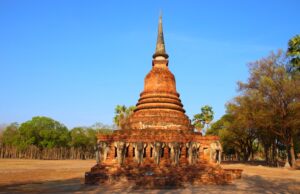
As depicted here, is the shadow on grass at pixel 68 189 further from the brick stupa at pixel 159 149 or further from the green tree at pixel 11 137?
the green tree at pixel 11 137

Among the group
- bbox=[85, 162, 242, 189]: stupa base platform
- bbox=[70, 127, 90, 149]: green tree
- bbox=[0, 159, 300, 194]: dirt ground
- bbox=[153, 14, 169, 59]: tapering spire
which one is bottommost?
bbox=[0, 159, 300, 194]: dirt ground

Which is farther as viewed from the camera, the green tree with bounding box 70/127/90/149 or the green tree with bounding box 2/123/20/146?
the green tree with bounding box 70/127/90/149

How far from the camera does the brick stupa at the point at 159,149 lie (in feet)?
45.5

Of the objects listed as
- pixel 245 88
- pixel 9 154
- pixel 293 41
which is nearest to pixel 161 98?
pixel 293 41

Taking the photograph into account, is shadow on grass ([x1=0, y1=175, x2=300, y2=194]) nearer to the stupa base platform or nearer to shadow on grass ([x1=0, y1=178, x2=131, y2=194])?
shadow on grass ([x1=0, y1=178, x2=131, y2=194])

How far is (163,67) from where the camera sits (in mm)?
19172

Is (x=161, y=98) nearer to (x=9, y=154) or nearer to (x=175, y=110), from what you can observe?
(x=175, y=110)

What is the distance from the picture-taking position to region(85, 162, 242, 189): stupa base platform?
1309 centimetres

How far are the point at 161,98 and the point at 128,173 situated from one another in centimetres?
581

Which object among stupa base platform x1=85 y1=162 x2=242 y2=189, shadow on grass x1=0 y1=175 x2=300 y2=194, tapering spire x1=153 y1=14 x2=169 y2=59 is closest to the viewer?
shadow on grass x1=0 y1=175 x2=300 y2=194

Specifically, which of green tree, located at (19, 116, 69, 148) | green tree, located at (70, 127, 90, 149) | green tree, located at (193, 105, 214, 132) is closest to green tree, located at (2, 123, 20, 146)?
green tree, located at (19, 116, 69, 148)

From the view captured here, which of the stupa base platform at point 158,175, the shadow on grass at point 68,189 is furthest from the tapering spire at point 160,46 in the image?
the shadow on grass at point 68,189

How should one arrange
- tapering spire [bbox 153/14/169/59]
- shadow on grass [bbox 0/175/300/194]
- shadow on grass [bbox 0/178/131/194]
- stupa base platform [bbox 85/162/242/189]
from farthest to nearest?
tapering spire [bbox 153/14/169/59] → stupa base platform [bbox 85/162/242/189] → shadow on grass [bbox 0/178/131/194] → shadow on grass [bbox 0/175/300/194]

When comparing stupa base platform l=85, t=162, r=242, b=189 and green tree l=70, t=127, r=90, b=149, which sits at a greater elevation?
green tree l=70, t=127, r=90, b=149
